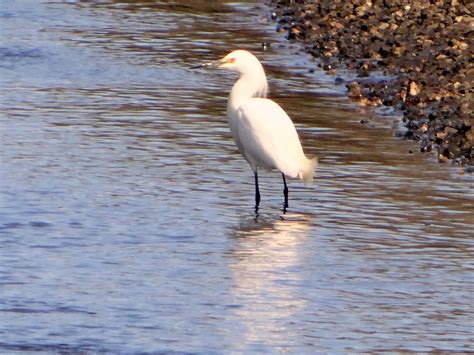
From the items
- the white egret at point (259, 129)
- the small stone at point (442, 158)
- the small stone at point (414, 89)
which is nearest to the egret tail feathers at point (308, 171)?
the white egret at point (259, 129)

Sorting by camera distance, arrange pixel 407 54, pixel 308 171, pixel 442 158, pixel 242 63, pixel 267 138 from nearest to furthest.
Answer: pixel 308 171, pixel 267 138, pixel 242 63, pixel 442 158, pixel 407 54

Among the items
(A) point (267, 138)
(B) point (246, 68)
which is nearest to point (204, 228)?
(A) point (267, 138)

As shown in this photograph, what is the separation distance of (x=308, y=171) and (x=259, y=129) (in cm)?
63

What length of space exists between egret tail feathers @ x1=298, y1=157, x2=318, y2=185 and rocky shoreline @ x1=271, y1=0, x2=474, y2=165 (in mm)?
1707

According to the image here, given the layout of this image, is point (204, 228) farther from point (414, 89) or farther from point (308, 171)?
point (414, 89)

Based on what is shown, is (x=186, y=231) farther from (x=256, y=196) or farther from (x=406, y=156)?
(x=406, y=156)

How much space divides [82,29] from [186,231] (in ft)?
39.1

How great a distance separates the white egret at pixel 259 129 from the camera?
41.4ft

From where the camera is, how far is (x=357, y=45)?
2072 centimetres

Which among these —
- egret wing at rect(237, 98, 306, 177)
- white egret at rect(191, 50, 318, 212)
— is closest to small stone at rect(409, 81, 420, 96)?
white egret at rect(191, 50, 318, 212)

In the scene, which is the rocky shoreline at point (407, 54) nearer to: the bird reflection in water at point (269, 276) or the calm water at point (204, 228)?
the calm water at point (204, 228)

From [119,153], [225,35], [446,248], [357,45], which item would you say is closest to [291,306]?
[446,248]

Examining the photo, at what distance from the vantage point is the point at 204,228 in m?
11.4

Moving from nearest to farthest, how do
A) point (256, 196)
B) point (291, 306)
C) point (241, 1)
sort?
point (291, 306) → point (256, 196) → point (241, 1)
